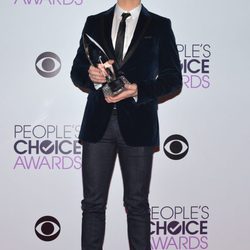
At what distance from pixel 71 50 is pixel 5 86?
37cm

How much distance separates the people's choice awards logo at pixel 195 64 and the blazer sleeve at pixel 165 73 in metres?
0.35

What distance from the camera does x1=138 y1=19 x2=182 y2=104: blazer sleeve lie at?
1.51 meters

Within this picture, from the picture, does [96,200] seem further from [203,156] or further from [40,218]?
[203,156]

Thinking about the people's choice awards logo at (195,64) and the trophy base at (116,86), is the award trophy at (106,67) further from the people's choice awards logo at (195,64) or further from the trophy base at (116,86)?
the people's choice awards logo at (195,64)

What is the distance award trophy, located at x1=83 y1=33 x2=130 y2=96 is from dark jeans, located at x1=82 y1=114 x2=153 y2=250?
0.47 ft

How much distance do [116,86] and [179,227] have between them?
3.12 ft

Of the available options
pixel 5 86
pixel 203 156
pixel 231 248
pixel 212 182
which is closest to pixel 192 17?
pixel 203 156

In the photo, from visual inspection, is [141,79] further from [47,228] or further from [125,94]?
[47,228]

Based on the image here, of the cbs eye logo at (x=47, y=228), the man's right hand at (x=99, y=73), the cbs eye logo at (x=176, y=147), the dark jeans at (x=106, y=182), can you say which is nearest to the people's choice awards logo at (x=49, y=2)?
the man's right hand at (x=99, y=73)

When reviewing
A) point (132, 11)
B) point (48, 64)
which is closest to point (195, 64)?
point (132, 11)

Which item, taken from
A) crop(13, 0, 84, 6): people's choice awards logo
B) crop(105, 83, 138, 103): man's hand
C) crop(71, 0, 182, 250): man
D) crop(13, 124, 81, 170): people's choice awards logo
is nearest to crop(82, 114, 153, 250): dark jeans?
crop(71, 0, 182, 250): man

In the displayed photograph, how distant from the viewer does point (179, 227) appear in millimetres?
2018

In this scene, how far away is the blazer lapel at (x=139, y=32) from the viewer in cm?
152

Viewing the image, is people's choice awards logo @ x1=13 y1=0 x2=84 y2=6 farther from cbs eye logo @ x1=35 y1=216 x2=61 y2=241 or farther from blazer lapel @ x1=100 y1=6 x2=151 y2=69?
cbs eye logo @ x1=35 y1=216 x2=61 y2=241
